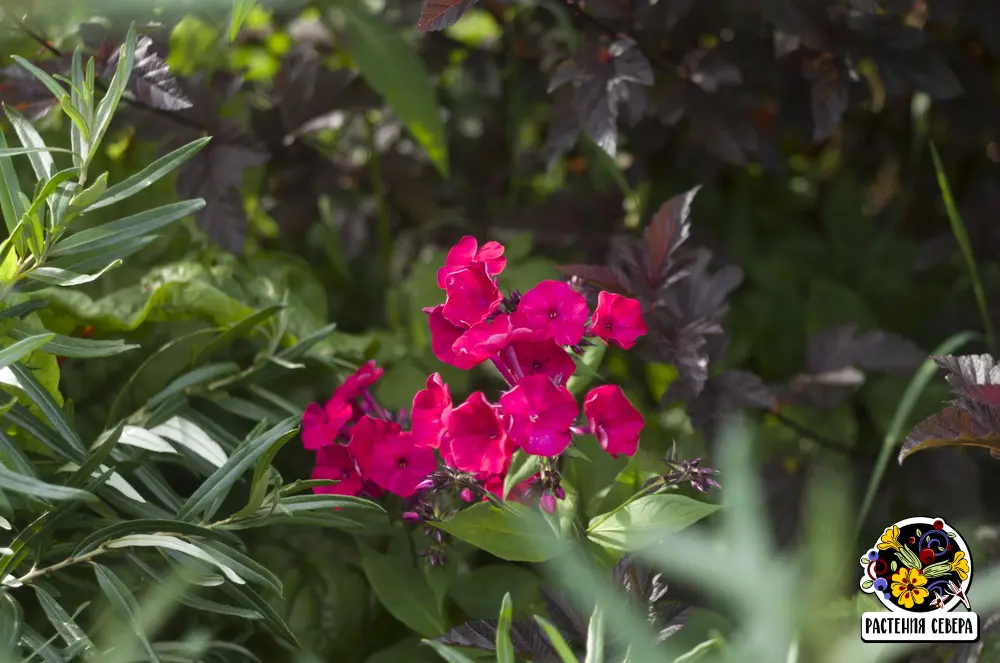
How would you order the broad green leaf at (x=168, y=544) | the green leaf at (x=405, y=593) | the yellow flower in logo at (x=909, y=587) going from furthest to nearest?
the green leaf at (x=405, y=593), the yellow flower in logo at (x=909, y=587), the broad green leaf at (x=168, y=544)

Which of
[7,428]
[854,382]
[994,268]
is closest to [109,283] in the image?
[7,428]

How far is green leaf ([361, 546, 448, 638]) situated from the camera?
102cm

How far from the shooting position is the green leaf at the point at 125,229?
95 centimetres

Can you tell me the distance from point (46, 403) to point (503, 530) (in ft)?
1.51

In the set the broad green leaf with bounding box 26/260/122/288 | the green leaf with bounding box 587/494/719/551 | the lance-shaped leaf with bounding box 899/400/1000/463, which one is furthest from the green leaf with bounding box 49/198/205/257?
the lance-shaped leaf with bounding box 899/400/1000/463

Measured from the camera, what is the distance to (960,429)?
87 centimetres

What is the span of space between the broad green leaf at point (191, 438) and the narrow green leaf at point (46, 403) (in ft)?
0.49

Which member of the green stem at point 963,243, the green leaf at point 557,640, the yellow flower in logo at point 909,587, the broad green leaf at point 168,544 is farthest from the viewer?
the green stem at point 963,243

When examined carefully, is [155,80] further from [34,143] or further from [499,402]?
[499,402]

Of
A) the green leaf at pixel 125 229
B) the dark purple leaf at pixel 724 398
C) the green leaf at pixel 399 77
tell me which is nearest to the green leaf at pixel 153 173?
the green leaf at pixel 125 229

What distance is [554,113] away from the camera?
1.40 m

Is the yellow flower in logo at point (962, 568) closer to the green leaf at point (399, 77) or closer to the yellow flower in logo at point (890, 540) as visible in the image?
the yellow flower in logo at point (890, 540)

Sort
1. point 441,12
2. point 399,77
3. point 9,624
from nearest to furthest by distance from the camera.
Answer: point 9,624 < point 441,12 < point 399,77

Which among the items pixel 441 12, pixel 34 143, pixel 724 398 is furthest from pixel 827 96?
pixel 34 143
